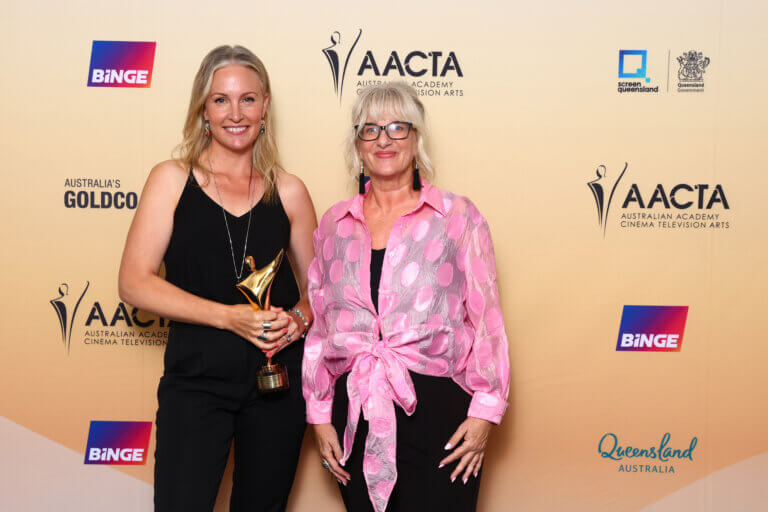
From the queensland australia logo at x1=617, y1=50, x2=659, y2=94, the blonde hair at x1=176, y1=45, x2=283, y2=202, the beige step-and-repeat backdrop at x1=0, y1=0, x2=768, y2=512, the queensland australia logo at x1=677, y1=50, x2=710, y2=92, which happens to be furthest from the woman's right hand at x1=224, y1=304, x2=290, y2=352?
the queensland australia logo at x1=677, y1=50, x2=710, y2=92

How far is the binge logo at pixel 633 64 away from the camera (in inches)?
92.1

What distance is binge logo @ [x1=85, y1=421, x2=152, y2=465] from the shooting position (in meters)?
2.39

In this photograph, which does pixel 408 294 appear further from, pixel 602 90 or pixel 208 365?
pixel 602 90

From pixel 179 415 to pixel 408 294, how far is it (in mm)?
745

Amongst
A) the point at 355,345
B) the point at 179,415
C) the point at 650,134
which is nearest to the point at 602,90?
the point at 650,134

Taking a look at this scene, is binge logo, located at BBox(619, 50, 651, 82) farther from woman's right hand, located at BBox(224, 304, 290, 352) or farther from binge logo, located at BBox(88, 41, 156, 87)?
binge logo, located at BBox(88, 41, 156, 87)

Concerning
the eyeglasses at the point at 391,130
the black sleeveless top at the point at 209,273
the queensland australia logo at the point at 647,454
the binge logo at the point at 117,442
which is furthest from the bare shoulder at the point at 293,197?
the queensland australia logo at the point at 647,454

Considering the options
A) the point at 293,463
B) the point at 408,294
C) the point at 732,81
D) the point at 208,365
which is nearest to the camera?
the point at 408,294

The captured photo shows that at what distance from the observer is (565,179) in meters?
2.35

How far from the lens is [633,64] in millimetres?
2340

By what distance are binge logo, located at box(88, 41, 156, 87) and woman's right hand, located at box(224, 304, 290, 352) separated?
3.85 feet

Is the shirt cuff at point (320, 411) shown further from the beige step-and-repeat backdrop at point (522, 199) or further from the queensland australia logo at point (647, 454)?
the queensland australia logo at point (647, 454)

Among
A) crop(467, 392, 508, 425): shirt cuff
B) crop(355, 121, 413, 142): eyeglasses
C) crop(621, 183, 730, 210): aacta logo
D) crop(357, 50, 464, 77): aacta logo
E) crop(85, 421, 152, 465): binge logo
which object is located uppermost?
crop(357, 50, 464, 77): aacta logo

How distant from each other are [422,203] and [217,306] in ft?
2.10
